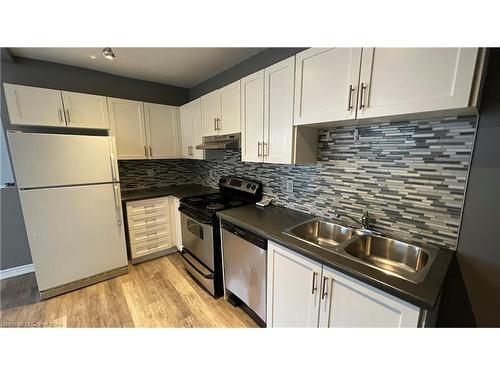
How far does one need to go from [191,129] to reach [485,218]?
2.89m

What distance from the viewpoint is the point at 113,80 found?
2.70 metres

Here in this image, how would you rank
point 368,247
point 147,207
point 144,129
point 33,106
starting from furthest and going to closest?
point 144,129 → point 147,207 → point 33,106 → point 368,247

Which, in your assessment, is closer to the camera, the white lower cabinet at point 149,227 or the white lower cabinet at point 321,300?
the white lower cabinet at point 321,300

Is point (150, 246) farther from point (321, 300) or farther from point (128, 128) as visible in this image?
point (321, 300)

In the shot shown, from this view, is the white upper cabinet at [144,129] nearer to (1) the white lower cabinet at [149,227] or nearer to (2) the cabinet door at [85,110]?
(2) the cabinet door at [85,110]

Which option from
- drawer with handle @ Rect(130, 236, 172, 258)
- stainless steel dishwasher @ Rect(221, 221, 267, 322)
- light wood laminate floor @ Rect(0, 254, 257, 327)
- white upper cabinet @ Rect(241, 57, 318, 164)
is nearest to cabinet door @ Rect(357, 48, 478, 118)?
white upper cabinet @ Rect(241, 57, 318, 164)

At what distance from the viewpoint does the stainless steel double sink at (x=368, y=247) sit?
1209 mm

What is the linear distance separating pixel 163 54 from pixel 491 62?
8.22ft

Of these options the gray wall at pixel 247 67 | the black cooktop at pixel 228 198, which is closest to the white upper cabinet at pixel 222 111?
the gray wall at pixel 247 67

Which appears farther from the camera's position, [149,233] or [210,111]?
[149,233]

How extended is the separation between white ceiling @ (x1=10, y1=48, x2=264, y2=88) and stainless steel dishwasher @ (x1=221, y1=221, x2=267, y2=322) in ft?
5.83

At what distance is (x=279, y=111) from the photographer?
161 centimetres

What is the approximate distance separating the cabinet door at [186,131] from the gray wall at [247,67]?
40cm

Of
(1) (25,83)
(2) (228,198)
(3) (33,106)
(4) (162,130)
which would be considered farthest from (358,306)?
(1) (25,83)
